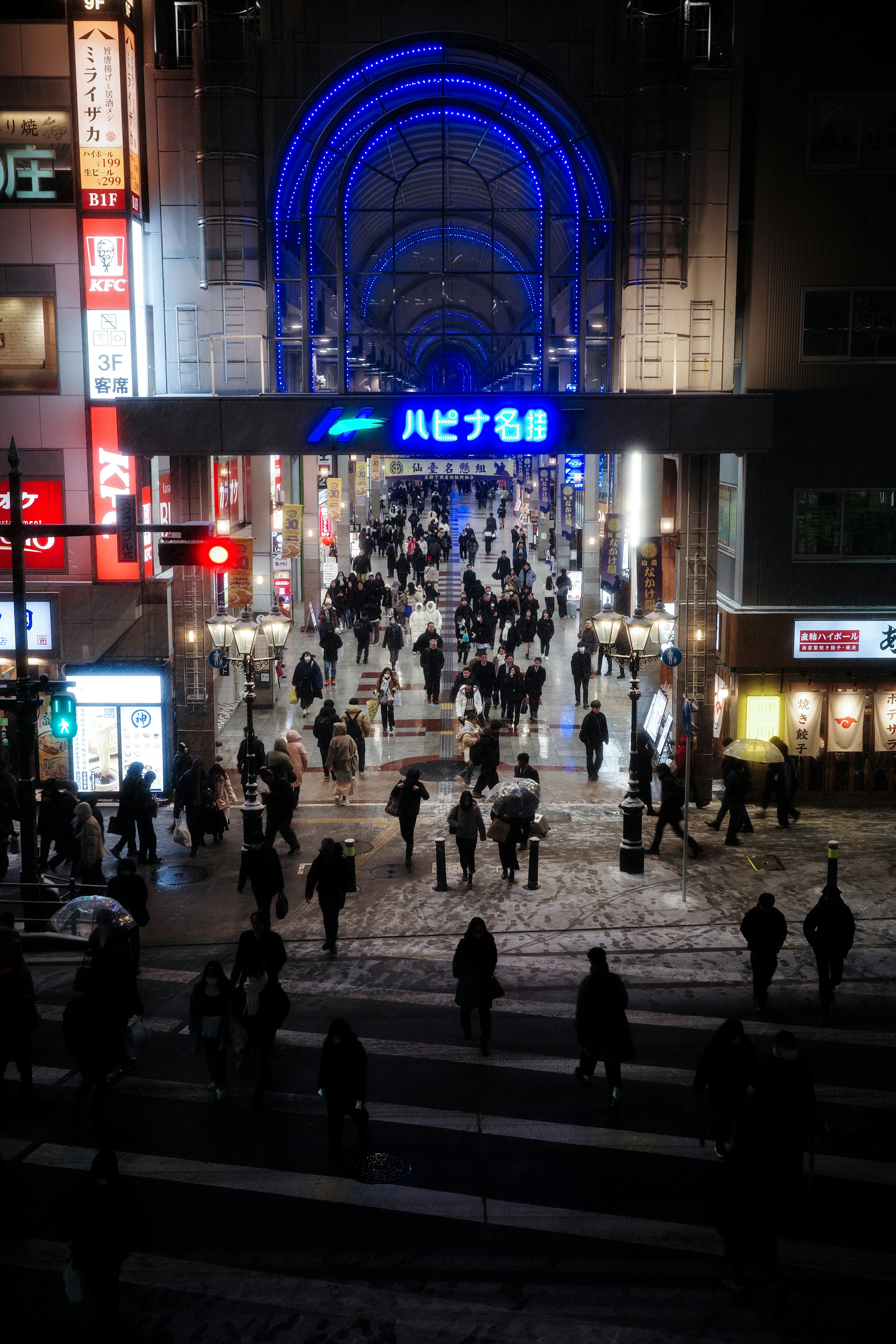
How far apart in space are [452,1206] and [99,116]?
1825 cm

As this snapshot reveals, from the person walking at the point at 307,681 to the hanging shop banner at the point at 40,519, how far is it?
19.0 ft

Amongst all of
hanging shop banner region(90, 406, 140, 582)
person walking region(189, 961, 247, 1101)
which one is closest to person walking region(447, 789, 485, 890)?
person walking region(189, 961, 247, 1101)

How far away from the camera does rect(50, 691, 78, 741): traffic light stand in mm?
15477

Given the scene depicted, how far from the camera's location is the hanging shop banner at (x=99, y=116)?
2039 cm

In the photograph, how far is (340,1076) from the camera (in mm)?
9875

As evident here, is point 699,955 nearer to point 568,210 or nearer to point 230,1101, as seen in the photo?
point 230,1101

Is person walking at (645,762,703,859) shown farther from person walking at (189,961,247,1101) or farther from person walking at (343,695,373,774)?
person walking at (189,961,247,1101)

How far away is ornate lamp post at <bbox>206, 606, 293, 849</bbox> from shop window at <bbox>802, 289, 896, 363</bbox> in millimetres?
10329

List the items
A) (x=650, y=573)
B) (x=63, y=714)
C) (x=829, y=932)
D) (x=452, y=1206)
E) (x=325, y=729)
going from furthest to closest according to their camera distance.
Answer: (x=650, y=573) → (x=325, y=729) → (x=63, y=714) → (x=829, y=932) → (x=452, y=1206)

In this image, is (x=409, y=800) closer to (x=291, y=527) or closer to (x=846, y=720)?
(x=846, y=720)

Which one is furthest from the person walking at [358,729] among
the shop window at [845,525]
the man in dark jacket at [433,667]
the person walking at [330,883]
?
the shop window at [845,525]

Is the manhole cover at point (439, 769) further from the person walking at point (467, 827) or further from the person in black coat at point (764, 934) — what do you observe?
the person in black coat at point (764, 934)

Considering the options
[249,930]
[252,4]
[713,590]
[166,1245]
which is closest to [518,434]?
[713,590]

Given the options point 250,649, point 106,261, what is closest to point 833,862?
point 250,649
